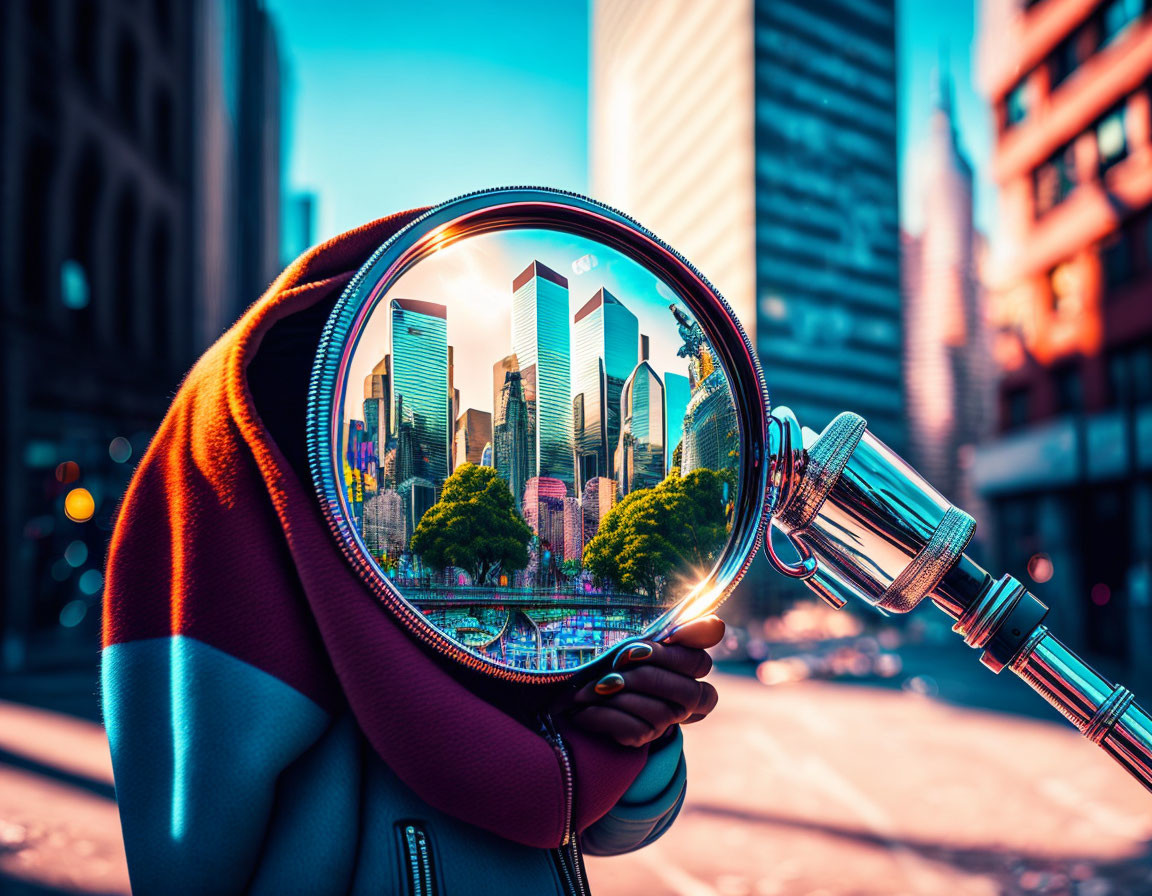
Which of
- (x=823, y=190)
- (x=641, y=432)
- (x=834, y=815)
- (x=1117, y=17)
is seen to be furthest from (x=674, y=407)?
(x=823, y=190)

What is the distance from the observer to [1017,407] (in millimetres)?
23109

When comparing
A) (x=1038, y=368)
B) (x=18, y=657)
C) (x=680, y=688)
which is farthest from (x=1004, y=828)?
(x=1038, y=368)

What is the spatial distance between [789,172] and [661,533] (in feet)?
162

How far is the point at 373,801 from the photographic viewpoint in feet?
2.87

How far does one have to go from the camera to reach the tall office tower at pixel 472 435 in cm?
80

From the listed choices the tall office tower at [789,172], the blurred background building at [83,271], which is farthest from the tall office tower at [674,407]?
the tall office tower at [789,172]

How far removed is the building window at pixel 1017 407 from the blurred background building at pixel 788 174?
1706 centimetres

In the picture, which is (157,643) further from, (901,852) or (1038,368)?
(1038,368)

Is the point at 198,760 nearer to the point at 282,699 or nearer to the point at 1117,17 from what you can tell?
the point at 282,699

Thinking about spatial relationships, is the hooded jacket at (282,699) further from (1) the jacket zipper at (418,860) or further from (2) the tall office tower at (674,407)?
(2) the tall office tower at (674,407)

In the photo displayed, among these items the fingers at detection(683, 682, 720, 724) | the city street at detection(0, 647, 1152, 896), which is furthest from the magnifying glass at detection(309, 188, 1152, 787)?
the city street at detection(0, 647, 1152, 896)

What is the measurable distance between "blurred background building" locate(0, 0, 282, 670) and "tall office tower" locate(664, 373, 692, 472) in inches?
556

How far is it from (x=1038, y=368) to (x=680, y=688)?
2377cm

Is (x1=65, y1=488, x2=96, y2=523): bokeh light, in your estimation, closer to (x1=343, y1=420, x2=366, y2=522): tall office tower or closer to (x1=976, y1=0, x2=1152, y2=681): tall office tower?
(x1=343, y1=420, x2=366, y2=522): tall office tower
